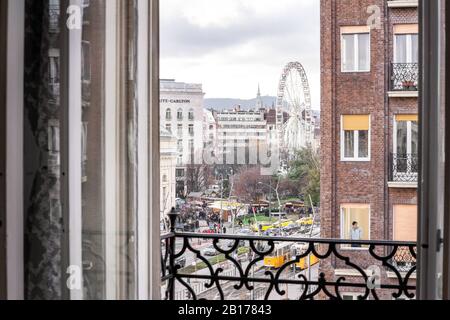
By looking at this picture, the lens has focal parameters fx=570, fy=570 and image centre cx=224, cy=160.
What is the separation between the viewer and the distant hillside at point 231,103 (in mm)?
3262

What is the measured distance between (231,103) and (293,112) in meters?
0.37

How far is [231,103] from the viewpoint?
10.7 feet

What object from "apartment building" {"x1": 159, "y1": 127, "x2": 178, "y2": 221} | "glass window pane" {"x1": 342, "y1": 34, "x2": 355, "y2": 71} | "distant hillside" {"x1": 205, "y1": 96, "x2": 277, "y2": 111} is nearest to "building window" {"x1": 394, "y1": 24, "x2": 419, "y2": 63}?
"glass window pane" {"x1": 342, "y1": 34, "x2": 355, "y2": 71}

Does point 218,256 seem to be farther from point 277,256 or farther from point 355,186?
point 355,186

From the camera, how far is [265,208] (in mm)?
3326

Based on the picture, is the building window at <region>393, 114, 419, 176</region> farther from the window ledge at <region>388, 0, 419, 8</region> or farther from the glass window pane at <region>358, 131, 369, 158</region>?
the window ledge at <region>388, 0, 419, 8</region>

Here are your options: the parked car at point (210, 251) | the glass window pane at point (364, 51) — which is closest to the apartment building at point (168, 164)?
the parked car at point (210, 251)

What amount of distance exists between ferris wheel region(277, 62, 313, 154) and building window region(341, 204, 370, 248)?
2.15ft

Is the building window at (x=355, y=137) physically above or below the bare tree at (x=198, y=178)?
above

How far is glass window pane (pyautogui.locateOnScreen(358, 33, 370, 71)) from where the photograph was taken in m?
3.66

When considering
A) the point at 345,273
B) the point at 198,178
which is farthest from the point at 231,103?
the point at 345,273

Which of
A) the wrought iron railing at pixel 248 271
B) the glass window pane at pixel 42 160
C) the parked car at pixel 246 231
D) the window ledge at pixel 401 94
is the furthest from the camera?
the window ledge at pixel 401 94

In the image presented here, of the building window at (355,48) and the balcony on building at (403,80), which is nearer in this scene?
the balcony on building at (403,80)

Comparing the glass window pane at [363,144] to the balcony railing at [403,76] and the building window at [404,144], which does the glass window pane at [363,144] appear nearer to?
the building window at [404,144]
